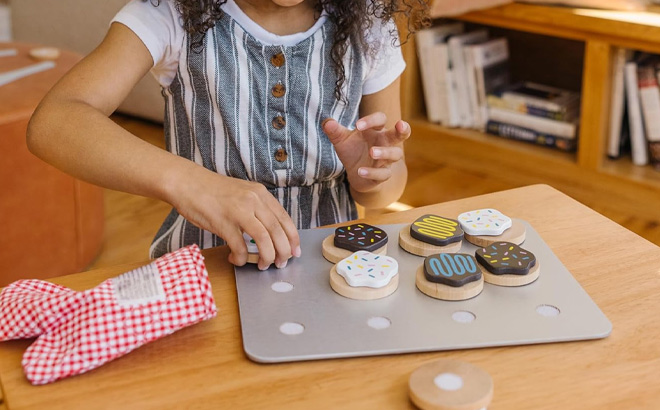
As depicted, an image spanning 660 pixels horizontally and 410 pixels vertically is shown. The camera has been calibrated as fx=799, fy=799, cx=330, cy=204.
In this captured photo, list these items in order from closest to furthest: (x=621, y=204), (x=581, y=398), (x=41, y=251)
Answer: (x=581, y=398) → (x=41, y=251) → (x=621, y=204)

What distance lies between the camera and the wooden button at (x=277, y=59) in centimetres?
101

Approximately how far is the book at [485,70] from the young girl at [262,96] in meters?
1.21

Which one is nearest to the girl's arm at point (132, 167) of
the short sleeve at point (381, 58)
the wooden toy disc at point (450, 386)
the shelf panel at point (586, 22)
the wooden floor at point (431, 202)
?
the wooden toy disc at point (450, 386)

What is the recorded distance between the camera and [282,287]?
72 centimetres

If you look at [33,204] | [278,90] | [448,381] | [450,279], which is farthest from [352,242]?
[33,204]

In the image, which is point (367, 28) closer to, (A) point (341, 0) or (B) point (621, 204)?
(A) point (341, 0)

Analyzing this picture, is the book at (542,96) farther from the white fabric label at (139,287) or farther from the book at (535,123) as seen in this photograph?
the white fabric label at (139,287)

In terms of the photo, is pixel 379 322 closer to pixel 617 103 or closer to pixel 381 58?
pixel 381 58

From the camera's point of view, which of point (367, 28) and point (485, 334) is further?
point (367, 28)

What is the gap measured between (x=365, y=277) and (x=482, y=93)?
1.71m

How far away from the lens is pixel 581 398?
1.89ft

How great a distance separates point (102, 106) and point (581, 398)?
59 centimetres

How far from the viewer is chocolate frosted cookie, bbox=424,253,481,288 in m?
0.69

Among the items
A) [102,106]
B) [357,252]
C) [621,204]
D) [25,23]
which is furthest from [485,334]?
[25,23]
